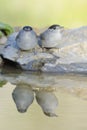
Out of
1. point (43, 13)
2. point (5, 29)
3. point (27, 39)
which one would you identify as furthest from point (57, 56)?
point (43, 13)

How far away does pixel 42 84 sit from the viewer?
5.22m

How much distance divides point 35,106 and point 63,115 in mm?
347

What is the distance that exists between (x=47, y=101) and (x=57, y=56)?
4.64 ft

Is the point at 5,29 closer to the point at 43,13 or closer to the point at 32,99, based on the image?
the point at 43,13

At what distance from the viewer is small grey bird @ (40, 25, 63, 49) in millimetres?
5969

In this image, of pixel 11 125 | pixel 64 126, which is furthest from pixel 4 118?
pixel 64 126

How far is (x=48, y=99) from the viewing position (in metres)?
4.66

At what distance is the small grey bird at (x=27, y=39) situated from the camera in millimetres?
5891

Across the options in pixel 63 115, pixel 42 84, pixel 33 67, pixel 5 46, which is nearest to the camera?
pixel 63 115

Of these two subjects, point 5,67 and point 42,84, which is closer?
point 42,84

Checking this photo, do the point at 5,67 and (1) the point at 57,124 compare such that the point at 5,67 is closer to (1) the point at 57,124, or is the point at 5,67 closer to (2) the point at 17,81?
(2) the point at 17,81

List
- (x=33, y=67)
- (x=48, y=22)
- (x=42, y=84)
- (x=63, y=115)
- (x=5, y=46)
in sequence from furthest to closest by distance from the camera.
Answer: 1. (x=48, y=22)
2. (x=5, y=46)
3. (x=33, y=67)
4. (x=42, y=84)
5. (x=63, y=115)

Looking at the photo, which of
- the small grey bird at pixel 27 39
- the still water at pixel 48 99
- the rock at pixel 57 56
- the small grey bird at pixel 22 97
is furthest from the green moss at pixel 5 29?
the small grey bird at pixel 22 97

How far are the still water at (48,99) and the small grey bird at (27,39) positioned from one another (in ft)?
0.96
